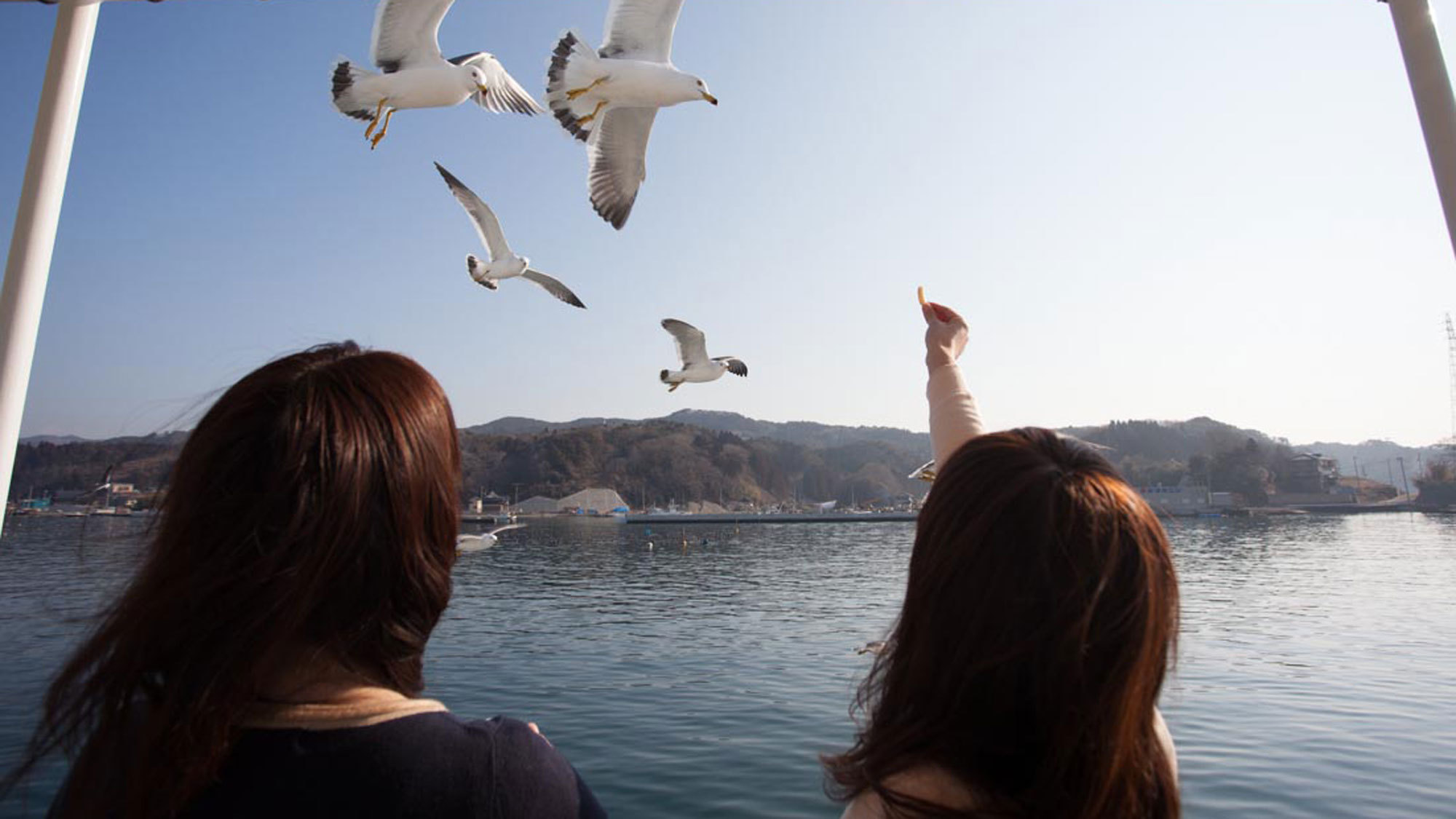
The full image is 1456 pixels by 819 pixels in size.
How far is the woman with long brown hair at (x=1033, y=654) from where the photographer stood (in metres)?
1.05

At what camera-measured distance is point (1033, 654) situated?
1062 millimetres

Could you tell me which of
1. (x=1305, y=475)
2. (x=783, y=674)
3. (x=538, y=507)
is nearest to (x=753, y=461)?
(x=538, y=507)

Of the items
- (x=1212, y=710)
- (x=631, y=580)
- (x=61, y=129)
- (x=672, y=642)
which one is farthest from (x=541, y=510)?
(x=61, y=129)

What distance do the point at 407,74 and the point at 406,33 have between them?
0.83 feet

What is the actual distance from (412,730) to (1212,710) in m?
11.2

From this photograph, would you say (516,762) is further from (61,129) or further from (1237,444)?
(1237,444)

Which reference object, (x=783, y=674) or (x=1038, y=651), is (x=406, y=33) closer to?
(x=1038, y=651)

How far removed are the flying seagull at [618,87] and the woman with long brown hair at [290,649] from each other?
4683mm

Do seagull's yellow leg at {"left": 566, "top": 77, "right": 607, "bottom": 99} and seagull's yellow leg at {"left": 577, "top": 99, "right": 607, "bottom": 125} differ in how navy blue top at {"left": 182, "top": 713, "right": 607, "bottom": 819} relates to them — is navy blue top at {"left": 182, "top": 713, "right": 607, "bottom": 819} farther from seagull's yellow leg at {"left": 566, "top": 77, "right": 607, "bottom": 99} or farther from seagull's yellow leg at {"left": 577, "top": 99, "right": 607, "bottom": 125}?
seagull's yellow leg at {"left": 566, "top": 77, "right": 607, "bottom": 99}

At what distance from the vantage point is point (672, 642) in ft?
49.3

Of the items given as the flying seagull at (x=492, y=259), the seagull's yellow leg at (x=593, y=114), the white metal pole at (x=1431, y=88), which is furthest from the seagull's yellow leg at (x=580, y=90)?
the white metal pole at (x=1431, y=88)

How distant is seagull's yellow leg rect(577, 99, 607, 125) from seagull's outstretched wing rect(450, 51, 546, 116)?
40 cm

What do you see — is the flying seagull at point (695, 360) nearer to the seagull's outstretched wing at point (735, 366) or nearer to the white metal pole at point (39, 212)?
the seagull's outstretched wing at point (735, 366)

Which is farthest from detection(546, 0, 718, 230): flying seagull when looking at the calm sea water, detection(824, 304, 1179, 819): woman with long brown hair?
detection(824, 304, 1179, 819): woman with long brown hair
